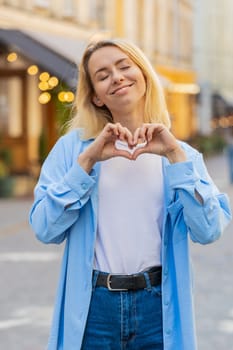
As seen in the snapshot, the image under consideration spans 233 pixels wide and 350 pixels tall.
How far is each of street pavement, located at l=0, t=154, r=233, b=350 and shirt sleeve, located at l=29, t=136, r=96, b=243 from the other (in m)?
3.32

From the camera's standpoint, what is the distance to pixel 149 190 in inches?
110

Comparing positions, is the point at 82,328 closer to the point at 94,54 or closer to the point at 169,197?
the point at 169,197

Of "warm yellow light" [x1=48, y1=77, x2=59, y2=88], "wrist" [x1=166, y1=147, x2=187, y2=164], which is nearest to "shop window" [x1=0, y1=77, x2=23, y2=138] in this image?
"warm yellow light" [x1=48, y1=77, x2=59, y2=88]

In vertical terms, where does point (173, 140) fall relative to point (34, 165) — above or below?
above

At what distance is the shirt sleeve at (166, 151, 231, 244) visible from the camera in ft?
8.80

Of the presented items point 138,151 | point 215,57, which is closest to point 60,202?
point 138,151

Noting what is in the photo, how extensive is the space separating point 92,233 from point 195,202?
0.32m

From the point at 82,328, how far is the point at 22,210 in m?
13.6

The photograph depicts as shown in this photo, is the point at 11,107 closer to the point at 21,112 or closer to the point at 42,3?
the point at 21,112

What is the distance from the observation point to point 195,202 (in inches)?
105

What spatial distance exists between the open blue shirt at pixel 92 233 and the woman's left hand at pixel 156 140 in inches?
2.1

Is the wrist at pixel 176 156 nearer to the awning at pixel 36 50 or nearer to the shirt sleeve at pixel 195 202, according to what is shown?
the shirt sleeve at pixel 195 202

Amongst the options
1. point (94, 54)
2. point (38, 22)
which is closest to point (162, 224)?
point (94, 54)

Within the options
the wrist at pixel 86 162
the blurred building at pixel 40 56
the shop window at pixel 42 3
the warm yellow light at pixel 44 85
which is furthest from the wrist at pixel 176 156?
the shop window at pixel 42 3
